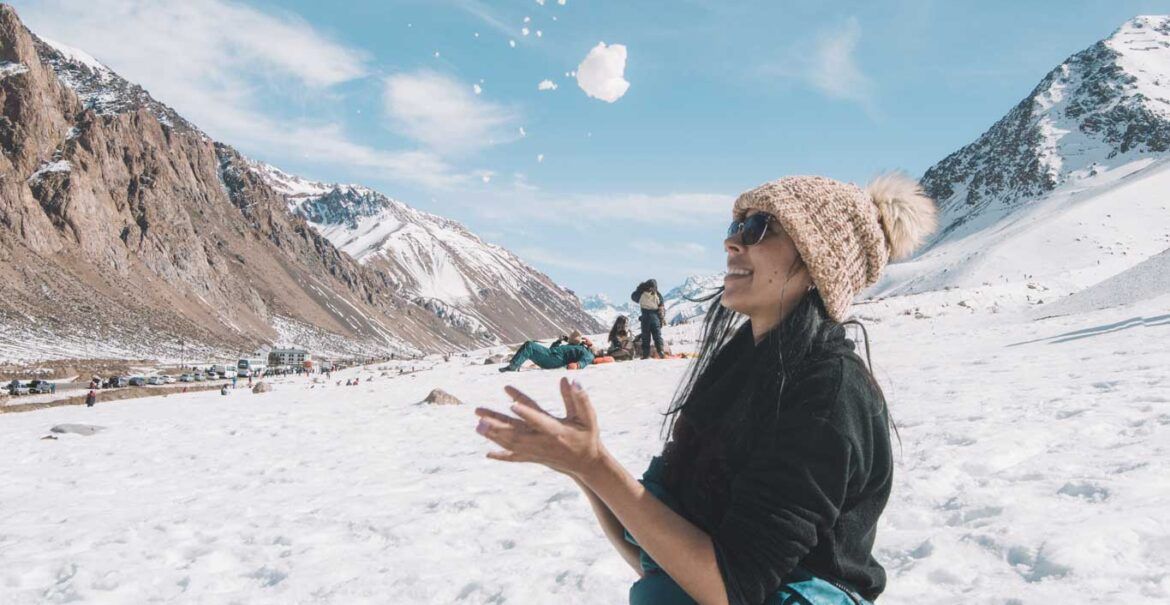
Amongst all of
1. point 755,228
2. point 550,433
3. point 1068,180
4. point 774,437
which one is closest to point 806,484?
point 774,437

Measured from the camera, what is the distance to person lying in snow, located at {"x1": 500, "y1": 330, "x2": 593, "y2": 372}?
21.7m

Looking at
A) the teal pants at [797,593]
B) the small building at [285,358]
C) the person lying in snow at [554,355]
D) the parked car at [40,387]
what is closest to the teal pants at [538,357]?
the person lying in snow at [554,355]

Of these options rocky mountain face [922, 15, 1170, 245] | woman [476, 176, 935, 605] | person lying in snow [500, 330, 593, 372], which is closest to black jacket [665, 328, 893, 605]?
woman [476, 176, 935, 605]

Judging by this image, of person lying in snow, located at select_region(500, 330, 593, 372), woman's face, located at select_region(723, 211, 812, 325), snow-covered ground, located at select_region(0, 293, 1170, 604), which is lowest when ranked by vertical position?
snow-covered ground, located at select_region(0, 293, 1170, 604)

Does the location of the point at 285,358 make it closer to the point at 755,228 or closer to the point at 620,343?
the point at 620,343

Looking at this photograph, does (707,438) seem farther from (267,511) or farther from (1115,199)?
(1115,199)

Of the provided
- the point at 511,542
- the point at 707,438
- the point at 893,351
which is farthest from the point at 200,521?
the point at 893,351

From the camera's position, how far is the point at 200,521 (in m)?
7.21

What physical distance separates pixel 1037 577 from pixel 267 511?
693cm

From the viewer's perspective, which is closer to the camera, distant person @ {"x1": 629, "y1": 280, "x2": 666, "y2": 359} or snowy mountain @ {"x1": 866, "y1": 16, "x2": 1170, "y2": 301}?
distant person @ {"x1": 629, "y1": 280, "x2": 666, "y2": 359}

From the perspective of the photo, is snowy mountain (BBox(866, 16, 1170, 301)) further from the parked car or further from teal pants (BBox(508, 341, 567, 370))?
the parked car

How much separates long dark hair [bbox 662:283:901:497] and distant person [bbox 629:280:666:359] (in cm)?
1710

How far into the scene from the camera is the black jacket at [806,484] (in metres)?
2.26

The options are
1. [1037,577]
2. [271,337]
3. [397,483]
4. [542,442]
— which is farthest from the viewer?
[271,337]
